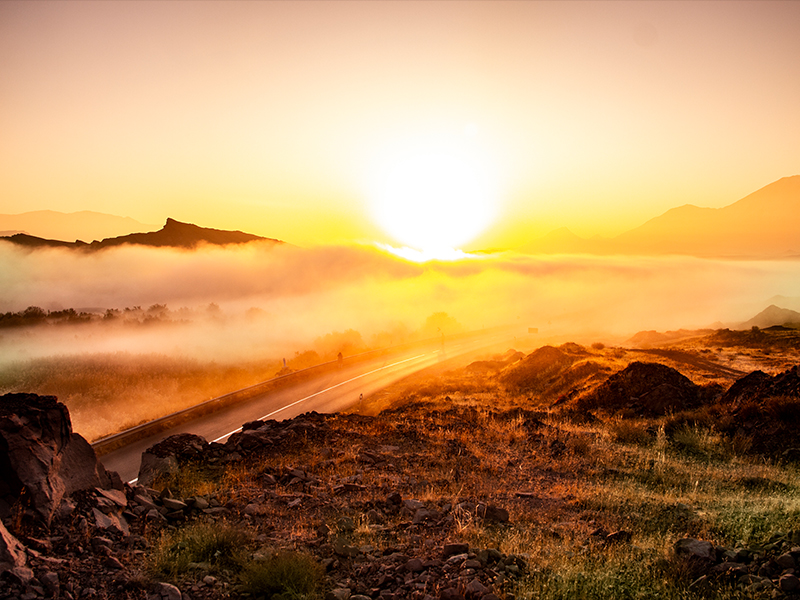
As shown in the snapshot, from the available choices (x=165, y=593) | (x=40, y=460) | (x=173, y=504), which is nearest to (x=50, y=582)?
(x=165, y=593)

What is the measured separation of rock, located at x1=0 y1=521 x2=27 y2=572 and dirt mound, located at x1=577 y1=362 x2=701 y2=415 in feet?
68.9

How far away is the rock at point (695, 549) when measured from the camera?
21.3 ft

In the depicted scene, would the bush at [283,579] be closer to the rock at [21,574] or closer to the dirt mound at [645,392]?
the rock at [21,574]

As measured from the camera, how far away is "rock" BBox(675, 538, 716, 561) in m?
6.49

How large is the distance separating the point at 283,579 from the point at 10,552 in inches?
133

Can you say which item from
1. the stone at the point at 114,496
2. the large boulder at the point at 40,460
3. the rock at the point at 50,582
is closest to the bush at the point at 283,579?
the rock at the point at 50,582

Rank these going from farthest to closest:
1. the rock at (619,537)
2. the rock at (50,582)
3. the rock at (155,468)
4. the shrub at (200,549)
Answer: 1. the rock at (155,468)
2. the rock at (619,537)
3. the shrub at (200,549)
4. the rock at (50,582)

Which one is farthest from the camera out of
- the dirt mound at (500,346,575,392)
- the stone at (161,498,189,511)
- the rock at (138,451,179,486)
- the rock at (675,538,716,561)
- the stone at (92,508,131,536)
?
the dirt mound at (500,346,575,392)

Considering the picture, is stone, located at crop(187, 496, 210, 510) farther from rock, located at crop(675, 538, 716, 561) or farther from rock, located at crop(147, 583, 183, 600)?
rock, located at crop(675, 538, 716, 561)

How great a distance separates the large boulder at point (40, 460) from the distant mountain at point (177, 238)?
331ft

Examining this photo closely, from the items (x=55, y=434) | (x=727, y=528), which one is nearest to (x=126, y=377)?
(x=55, y=434)

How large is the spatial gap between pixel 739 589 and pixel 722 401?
15350mm

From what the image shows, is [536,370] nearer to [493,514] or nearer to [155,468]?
[493,514]

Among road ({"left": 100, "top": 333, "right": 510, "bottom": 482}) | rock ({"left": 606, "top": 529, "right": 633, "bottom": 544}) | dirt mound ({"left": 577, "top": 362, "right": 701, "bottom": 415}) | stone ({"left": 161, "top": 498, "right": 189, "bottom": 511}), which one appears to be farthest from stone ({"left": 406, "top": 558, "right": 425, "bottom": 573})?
dirt mound ({"left": 577, "top": 362, "right": 701, "bottom": 415})
